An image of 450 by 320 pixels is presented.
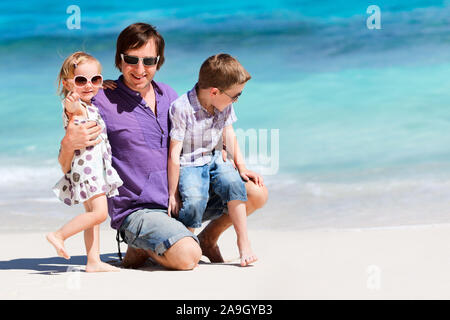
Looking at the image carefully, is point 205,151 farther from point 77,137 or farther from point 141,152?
point 77,137

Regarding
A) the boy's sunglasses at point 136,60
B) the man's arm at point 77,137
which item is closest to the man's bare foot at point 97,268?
the man's arm at point 77,137

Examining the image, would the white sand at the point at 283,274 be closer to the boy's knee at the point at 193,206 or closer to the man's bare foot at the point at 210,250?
the man's bare foot at the point at 210,250

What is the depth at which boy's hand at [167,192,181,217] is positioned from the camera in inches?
154

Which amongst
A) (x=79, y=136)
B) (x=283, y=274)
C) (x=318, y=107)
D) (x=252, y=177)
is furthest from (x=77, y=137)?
(x=318, y=107)

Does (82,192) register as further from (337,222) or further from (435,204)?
(435,204)

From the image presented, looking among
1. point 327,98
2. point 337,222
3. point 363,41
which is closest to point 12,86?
point 327,98

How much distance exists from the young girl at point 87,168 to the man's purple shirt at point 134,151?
101 millimetres

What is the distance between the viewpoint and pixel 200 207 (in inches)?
154

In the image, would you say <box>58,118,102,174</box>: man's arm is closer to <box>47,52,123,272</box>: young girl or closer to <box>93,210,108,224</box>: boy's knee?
<box>47,52,123,272</box>: young girl

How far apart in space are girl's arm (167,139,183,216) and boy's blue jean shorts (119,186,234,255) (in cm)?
7

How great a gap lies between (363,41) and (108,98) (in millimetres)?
11393

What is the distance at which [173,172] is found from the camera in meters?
3.88

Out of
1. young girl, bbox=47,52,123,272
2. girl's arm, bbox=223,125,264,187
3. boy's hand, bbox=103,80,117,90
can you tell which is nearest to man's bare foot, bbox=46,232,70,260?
young girl, bbox=47,52,123,272

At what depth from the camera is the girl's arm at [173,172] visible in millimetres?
3873
